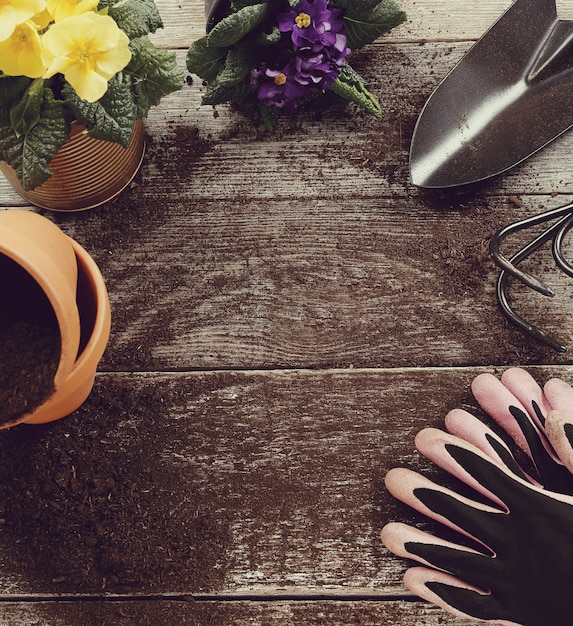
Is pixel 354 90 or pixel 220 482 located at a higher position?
pixel 354 90

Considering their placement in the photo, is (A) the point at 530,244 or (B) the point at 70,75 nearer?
(B) the point at 70,75

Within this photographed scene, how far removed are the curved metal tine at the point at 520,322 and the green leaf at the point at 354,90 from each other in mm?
330

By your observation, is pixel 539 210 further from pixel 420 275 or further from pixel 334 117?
pixel 334 117

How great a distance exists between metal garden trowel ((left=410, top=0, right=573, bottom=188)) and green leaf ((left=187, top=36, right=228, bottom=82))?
33 cm

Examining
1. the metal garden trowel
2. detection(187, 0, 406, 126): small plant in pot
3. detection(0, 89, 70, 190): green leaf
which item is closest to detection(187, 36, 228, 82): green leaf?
detection(187, 0, 406, 126): small plant in pot

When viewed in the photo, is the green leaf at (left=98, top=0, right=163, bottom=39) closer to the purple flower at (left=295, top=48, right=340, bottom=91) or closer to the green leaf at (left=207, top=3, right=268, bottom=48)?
the green leaf at (left=207, top=3, right=268, bottom=48)

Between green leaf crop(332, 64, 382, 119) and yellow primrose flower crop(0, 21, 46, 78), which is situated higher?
yellow primrose flower crop(0, 21, 46, 78)

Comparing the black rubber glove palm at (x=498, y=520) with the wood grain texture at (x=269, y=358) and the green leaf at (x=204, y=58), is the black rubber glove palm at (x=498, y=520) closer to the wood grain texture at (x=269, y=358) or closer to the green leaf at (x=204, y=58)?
the wood grain texture at (x=269, y=358)

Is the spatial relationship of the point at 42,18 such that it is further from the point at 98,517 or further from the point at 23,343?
the point at 98,517

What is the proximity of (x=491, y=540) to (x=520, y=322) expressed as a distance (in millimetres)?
340

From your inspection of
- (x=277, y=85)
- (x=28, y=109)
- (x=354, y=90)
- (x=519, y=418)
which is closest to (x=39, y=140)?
(x=28, y=109)

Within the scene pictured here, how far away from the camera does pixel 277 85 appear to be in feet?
2.94

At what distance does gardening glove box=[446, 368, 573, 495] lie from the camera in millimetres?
950

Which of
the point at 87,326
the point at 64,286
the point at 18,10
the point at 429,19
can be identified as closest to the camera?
the point at 18,10
